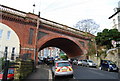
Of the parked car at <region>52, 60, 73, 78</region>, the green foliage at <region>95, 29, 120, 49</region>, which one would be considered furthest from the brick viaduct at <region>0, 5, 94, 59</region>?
the parked car at <region>52, 60, 73, 78</region>

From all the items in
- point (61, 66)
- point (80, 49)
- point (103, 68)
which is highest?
point (80, 49)

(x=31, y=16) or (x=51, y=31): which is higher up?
(x=31, y=16)

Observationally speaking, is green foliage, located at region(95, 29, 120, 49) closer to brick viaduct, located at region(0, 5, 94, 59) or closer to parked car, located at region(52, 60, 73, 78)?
brick viaduct, located at region(0, 5, 94, 59)

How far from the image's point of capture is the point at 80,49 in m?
34.8

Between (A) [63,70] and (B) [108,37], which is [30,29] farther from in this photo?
(B) [108,37]

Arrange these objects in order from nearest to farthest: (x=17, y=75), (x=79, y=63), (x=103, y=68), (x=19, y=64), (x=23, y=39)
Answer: (x=17, y=75)
(x=19, y=64)
(x=103, y=68)
(x=23, y=39)
(x=79, y=63)

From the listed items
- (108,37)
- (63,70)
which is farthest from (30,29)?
(108,37)

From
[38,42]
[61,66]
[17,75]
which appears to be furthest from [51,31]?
[17,75]

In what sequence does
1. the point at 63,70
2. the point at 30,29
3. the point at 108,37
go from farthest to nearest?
the point at 108,37 → the point at 30,29 → the point at 63,70

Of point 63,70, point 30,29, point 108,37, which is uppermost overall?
point 30,29

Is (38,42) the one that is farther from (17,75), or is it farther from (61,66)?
(17,75)

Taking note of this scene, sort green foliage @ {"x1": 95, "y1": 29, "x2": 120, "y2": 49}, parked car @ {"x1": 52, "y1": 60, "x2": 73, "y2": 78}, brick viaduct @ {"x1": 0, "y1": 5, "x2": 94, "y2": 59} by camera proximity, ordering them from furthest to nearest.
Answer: green foliage @ {"x1": 95, "y1": 29, "x2": 120, "y2": 49}
brick viaduct @ {"x1": 0, "y1": 5, "x2": 94, "y2": 59}
parked car @ {"x1": 52, "y1": 60, "x2": 73, "y2": 78}

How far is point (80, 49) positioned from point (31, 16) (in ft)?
57.8

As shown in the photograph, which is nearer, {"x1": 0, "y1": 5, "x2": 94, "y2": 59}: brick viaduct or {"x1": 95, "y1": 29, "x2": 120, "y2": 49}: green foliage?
{"x1": 0, "y1": 5, "x2": 94, "y2": 59}: brick viaduct
